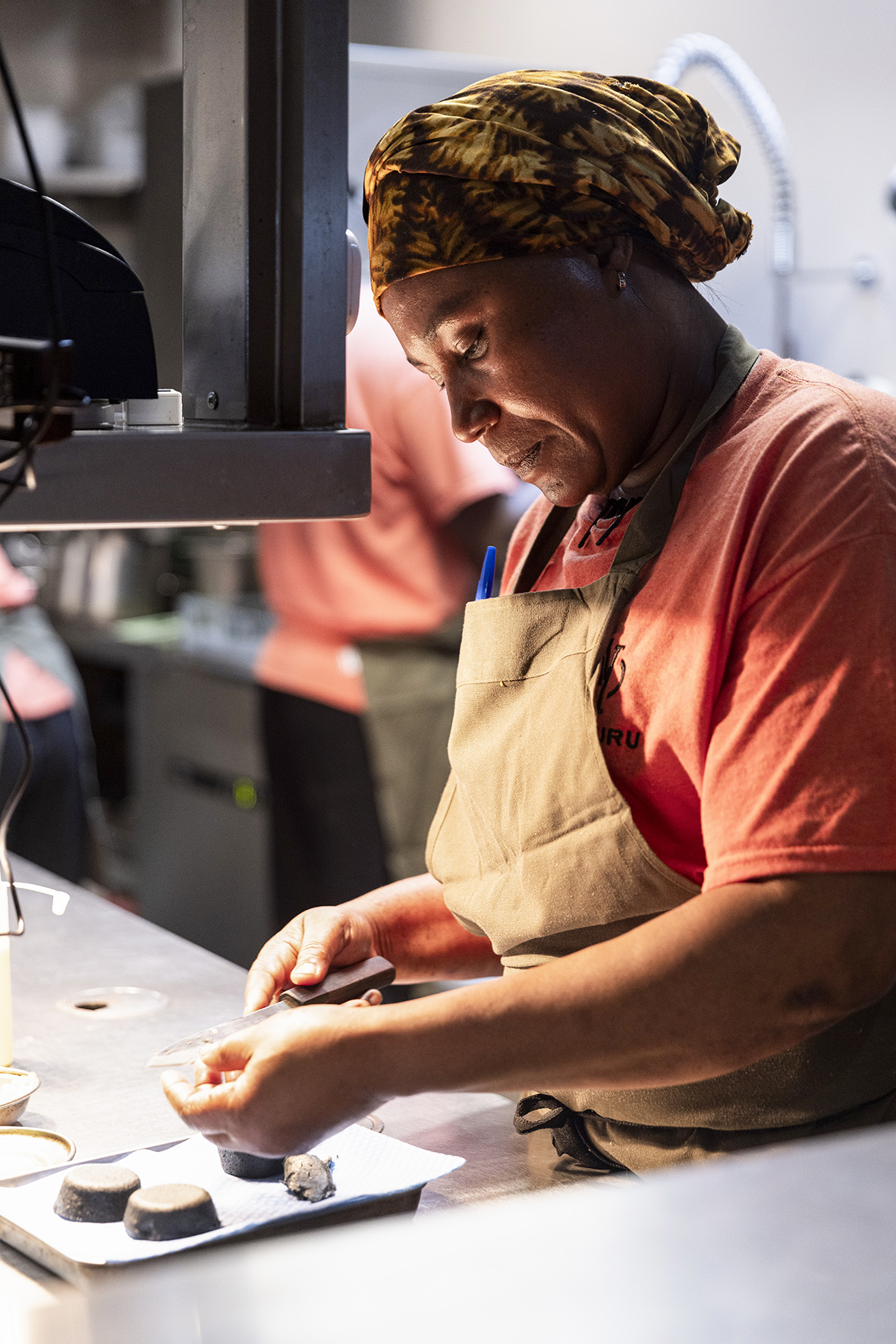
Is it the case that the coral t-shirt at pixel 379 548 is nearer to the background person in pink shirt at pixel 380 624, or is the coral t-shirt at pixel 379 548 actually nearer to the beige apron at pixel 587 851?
the background person in pink shirt at pixel 380 624

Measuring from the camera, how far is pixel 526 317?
1.16 meters

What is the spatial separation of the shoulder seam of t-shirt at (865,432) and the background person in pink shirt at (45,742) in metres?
2.63

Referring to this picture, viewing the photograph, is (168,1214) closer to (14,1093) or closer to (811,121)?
(14,1093)

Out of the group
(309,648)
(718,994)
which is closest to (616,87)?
(718,994)

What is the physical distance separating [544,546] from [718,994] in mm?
565

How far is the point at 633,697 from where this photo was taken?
3.76 ft

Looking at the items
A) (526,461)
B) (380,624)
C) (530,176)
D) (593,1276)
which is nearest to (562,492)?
(526,461)

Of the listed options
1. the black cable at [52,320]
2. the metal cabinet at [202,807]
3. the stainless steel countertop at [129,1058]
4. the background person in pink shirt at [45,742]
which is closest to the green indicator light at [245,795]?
the metal cabinet at [202,807]

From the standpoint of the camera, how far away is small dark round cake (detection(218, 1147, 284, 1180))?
1.17m

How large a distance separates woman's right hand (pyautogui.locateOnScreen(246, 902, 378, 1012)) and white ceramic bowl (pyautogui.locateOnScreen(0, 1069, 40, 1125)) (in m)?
0.24

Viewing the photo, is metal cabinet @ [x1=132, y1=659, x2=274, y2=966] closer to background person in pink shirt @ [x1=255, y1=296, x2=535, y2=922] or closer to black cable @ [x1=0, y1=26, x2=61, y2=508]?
background person in pink shirt @ [x1=255, y1=296, x2=535, y2=922]

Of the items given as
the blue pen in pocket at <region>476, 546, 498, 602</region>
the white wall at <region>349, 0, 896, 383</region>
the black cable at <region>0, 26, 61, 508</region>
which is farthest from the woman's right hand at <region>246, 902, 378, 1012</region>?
the white wall at <region>349, 0, 896, 383</region>

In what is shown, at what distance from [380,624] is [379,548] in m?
0.17

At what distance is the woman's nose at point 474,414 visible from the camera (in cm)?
123
